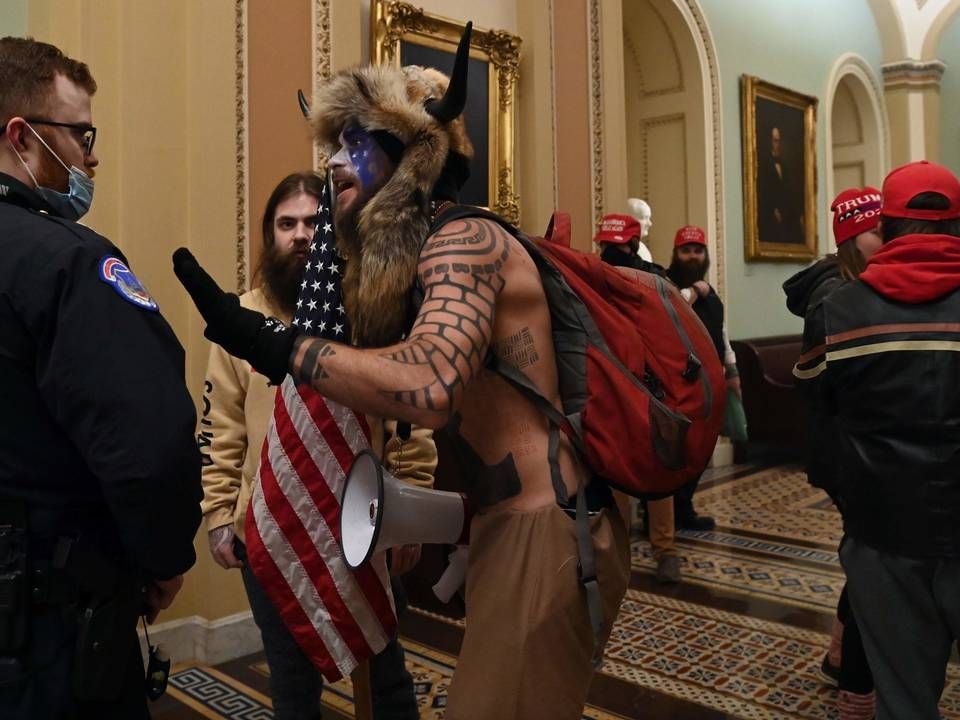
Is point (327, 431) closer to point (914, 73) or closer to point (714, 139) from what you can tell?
point (714, 139)

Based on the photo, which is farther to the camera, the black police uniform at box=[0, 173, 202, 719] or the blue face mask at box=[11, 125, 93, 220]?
the blue face mask at box=[11, 125, 93, 220]

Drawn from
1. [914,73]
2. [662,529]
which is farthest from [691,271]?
[914,73]

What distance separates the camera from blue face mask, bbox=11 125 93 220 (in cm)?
170

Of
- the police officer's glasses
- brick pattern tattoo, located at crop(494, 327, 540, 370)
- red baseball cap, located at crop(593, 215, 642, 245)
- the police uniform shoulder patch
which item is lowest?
brick pattern tattoo, located at crop(494, 327, 540, 370)

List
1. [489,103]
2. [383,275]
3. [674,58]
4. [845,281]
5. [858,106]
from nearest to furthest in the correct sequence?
[383,275]
[845,281]
[489,103]
[674,58]
[858,106]

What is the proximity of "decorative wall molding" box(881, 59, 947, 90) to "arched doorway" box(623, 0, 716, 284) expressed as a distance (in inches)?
177

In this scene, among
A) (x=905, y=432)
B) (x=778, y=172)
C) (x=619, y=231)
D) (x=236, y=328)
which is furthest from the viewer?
(x=778, y=172)

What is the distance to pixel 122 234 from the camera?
11.3 ft

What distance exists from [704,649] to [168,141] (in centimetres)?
311

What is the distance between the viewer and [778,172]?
918 centimetres

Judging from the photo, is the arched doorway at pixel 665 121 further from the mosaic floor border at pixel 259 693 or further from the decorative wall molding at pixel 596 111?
the mosaic floor border at pixel 259 693

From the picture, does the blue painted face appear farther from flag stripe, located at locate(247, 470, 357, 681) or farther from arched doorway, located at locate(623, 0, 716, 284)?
arched doorway, located at locate(623, 0, 716, 284)

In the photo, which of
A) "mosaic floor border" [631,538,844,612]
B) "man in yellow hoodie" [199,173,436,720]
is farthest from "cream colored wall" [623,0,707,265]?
"man in yellow hoodie" [199,173,436,720]

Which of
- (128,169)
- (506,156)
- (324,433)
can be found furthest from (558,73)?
(324,433)
